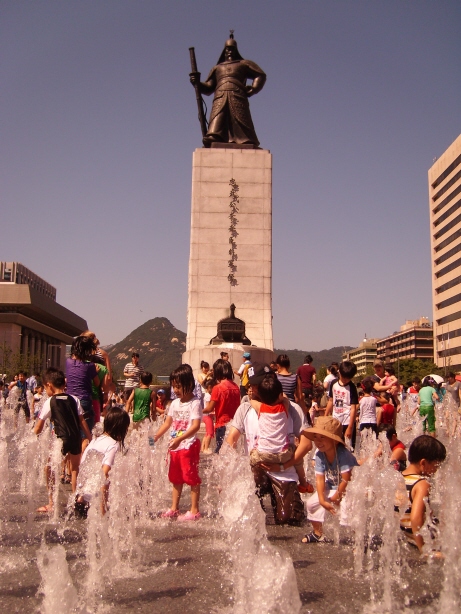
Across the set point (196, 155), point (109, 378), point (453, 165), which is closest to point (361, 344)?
point (453, 165)

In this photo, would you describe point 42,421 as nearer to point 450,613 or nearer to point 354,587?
point 354,587

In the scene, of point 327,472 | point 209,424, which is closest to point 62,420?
point 327,472

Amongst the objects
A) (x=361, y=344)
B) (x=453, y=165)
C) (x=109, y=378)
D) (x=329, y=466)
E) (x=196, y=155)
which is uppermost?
(x=453, y=165)

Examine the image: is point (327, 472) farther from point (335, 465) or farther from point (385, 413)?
point (385, 413)

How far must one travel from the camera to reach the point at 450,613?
3.43 meters

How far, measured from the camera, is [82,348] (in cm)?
705

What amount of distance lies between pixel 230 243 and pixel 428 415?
27.8ft

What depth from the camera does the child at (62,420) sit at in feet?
19.7

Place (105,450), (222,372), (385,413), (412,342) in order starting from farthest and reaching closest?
(412,342) < (385,413) < (222,372) < (105,450)

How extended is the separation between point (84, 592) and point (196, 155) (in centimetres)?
1725

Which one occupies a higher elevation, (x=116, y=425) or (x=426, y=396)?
(x=426, y=396)

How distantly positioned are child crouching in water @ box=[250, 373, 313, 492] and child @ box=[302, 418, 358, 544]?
1.56ft

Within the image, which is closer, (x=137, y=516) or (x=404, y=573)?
(x=404, y=573)

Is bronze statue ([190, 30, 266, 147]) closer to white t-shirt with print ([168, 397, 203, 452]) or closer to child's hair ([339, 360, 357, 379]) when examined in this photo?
child's hair ([339, 360, 357, 379])
